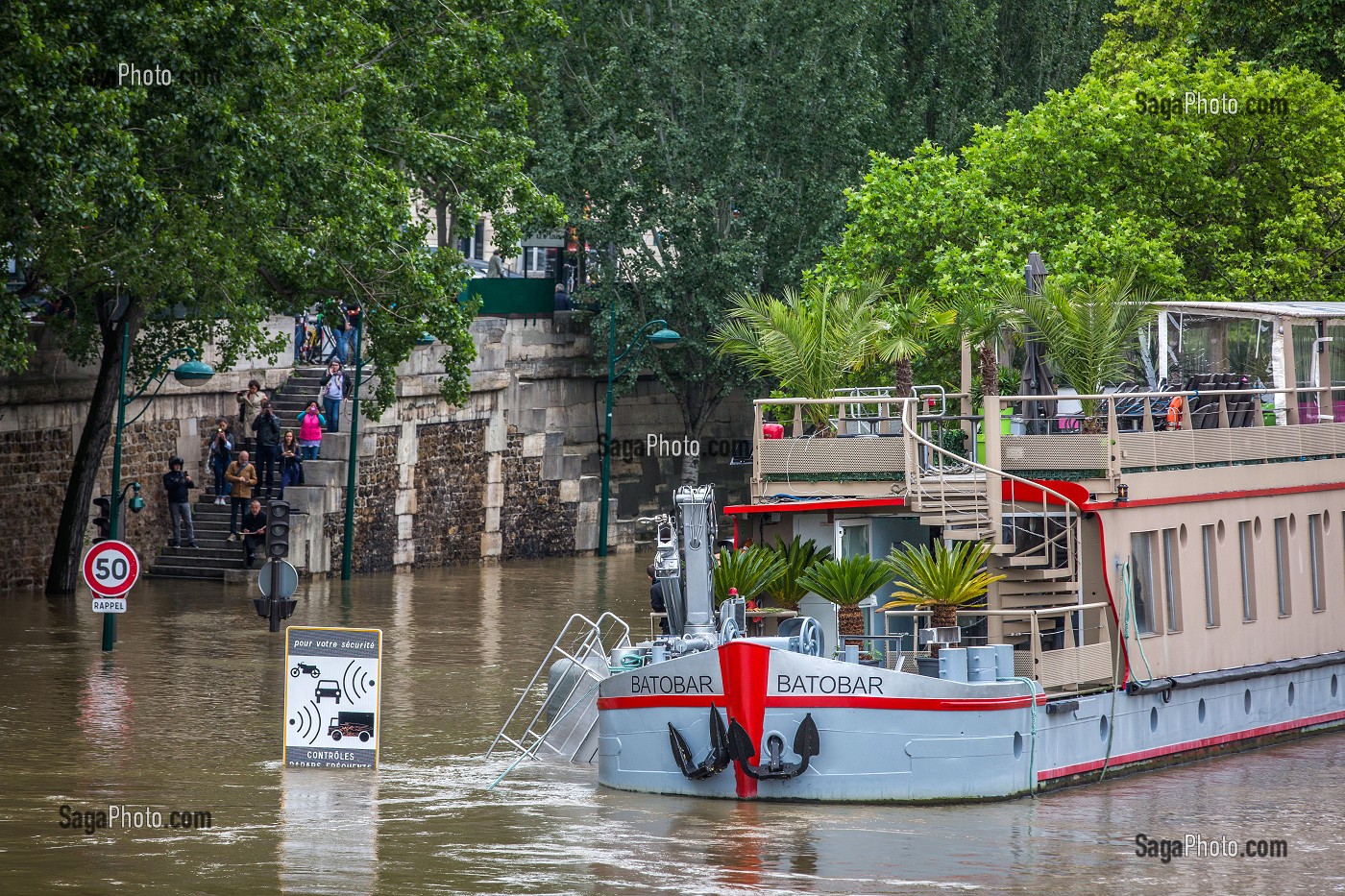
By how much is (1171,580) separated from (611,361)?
25.9 metres

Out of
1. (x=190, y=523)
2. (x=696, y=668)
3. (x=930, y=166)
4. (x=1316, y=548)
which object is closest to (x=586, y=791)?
(x=696, y=668)

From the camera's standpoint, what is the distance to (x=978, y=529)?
19.5m

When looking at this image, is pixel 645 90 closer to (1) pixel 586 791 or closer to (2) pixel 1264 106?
(2) pixel 1264 106

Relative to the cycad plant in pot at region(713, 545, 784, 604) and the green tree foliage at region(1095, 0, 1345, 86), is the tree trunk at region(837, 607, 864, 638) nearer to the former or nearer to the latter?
the cycad plant in pot at region(713, 545, 784, 604)

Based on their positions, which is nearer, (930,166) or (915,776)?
(915,776)

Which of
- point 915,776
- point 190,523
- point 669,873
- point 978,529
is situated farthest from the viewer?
point 190,523

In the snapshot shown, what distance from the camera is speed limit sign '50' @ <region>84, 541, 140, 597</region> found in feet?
82.7

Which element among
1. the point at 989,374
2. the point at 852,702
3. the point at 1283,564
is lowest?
the point at 852,702

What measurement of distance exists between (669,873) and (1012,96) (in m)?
38.5

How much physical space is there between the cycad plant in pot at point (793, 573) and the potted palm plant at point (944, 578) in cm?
124

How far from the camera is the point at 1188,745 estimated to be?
21328 mm
